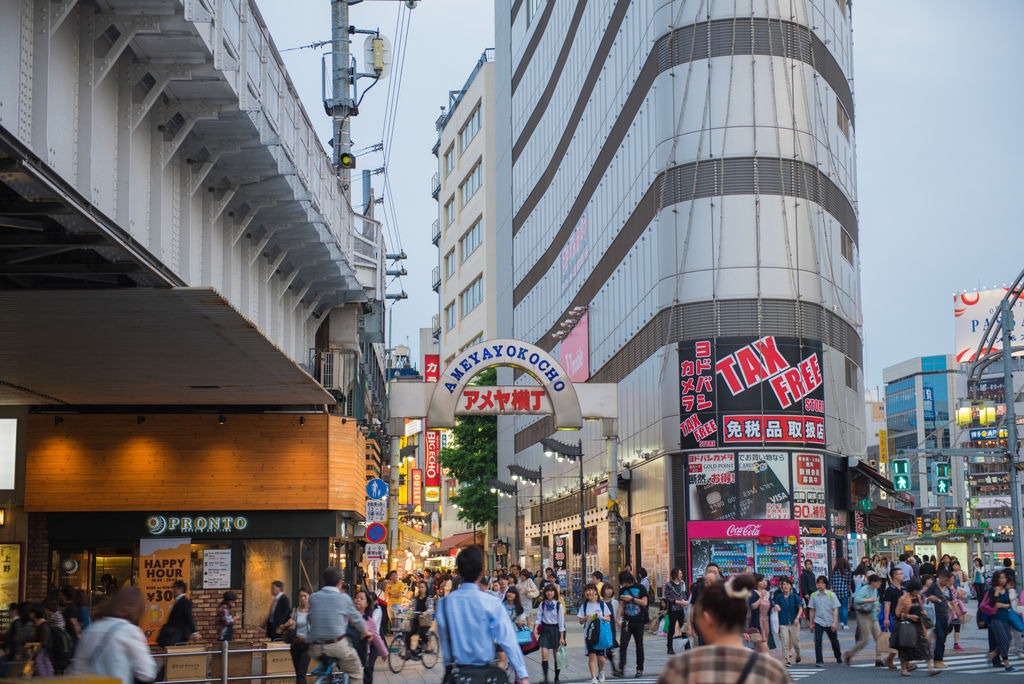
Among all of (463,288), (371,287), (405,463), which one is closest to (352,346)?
(371,287)

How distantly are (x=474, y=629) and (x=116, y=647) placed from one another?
2500 millimetres

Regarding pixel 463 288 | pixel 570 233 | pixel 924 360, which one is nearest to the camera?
pixel 570 233

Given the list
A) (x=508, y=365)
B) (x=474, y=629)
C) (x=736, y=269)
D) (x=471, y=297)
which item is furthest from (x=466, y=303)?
(x=474, y=629)

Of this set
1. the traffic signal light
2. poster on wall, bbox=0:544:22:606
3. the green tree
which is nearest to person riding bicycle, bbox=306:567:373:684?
poster on wall, bbox=0:544:22:606

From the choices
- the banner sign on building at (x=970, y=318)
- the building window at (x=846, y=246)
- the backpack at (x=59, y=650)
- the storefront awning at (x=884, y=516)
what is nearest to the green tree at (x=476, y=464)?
the storefront awning at (x=884, y=516)

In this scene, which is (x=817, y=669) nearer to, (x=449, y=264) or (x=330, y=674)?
(x=330, y=674)

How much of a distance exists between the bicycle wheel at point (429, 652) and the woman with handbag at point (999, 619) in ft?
34.0

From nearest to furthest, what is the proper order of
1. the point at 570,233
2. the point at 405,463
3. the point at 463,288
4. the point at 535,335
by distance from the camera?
the point at 570,233, the point at 535,335, the point at 463,288, the point at 405,463

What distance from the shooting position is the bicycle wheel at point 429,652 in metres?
24.5

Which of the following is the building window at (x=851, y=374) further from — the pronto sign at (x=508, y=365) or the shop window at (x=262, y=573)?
the shop window at (x=262, y=573)

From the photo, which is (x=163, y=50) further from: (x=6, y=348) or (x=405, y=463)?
(x=405, y=463)

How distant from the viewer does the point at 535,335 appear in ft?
205

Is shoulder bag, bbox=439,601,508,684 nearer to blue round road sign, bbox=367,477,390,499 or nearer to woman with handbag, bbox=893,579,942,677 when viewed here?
woman with handbag, bbox=893,579,942,677

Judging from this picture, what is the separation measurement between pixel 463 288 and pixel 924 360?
119 metres
